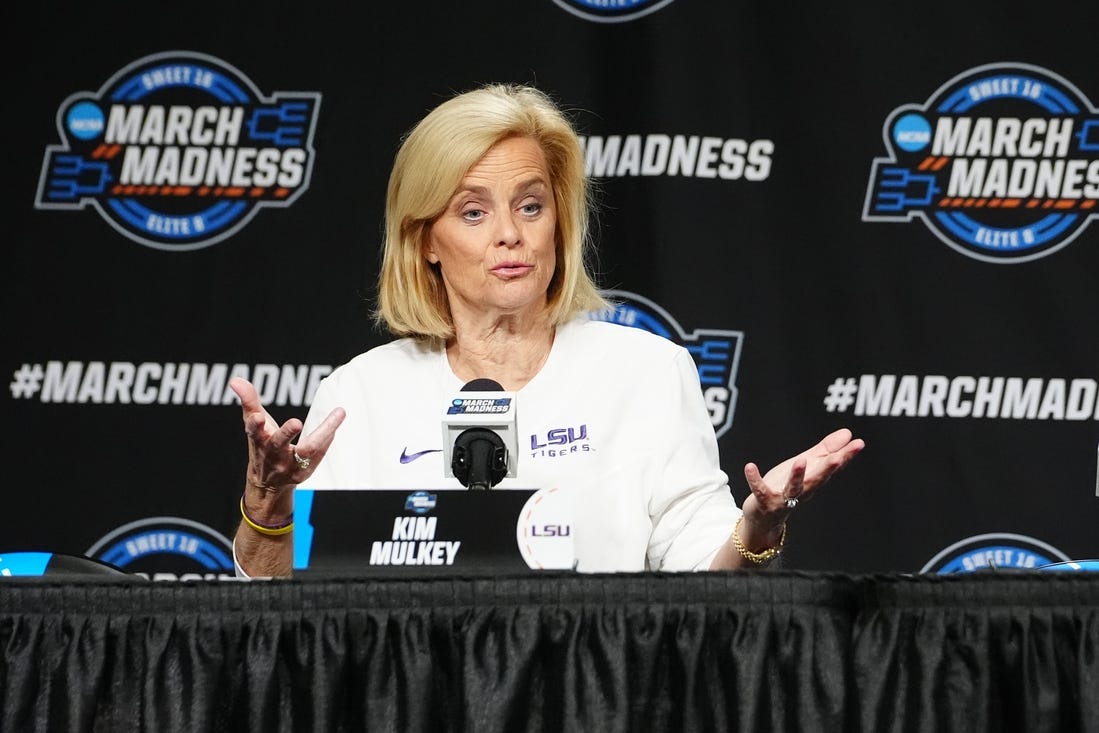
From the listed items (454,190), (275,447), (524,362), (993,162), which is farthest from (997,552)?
(275,447)

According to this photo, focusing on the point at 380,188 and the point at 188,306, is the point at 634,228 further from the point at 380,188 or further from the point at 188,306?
the point at 188,306

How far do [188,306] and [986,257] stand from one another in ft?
6.56

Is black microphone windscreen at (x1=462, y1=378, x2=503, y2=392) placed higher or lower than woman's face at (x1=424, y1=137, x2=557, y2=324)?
lower

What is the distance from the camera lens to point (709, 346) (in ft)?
11.2

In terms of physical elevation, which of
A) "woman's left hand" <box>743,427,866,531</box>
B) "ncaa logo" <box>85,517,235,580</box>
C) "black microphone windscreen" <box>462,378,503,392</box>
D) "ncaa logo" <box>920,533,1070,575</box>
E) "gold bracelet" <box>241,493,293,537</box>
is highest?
"ncaa logo" <box>920,533,1070,575</box>

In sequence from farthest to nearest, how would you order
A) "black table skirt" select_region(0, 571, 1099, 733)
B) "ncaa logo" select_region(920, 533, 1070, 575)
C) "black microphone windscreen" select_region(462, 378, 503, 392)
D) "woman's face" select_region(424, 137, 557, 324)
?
1. "ncaa logo" select_region(920, 533, 1070, 575)
2. "woman's face" select_region(424, 137, 557, 324)
3. "black microphone windscreen" select_region(462, 378, 503, 392)
4. "black table skirt" select_region(0, 571, 1099, 733)

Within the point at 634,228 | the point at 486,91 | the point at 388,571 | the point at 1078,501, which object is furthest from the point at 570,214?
the point at 1078,501

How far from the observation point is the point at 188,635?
141 cm

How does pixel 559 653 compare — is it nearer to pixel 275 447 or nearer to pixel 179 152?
pixel 275 447

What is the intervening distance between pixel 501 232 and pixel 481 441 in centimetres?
82

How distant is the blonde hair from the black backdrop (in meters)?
0.88

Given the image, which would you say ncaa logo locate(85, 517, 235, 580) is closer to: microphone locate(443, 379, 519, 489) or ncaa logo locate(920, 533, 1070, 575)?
ncaa logo locate(920, 533, 1070, 575)

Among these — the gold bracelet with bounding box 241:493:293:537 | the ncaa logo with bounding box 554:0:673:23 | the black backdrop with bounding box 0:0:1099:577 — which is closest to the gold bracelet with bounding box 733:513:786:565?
the gold bracelet with bounding box 241:493:293:537

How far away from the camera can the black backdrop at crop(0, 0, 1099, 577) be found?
337cm
